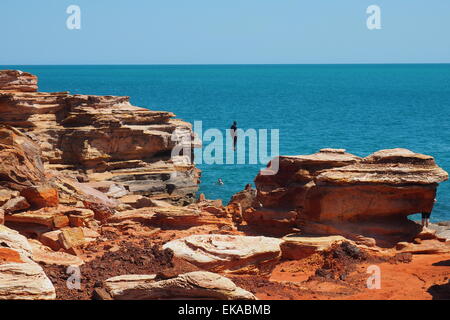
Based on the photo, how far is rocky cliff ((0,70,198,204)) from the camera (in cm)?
3409

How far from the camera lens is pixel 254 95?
131 m

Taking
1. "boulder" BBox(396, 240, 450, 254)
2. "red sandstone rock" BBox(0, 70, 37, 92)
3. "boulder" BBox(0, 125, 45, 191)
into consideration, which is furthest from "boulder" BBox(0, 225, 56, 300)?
"red sandstone rock" BBox(0, 70, 37, 92)

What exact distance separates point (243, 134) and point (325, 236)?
4924 cm

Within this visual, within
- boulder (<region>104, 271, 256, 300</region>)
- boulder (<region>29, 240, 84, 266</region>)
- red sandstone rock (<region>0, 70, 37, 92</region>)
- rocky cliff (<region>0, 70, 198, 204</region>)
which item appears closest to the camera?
boulder (<region>104, 271, 256, 300</region>)

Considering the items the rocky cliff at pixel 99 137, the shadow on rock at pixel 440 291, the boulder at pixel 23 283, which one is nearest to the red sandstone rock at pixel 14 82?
the rocky cliff at pixel 99 137

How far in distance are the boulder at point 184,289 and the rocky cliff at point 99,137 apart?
21.7m

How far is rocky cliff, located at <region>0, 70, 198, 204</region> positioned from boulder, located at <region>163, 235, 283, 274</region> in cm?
1873

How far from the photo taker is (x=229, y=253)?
14094 mm

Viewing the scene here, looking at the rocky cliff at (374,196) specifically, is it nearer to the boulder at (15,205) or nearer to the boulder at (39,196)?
the boulder at (39,196)

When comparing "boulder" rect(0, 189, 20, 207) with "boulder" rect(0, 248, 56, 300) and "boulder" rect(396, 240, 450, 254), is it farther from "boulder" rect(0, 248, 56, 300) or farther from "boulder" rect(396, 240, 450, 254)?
"boulder" rect(396, 240, 450, 254)

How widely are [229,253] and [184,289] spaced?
317 centimetres
